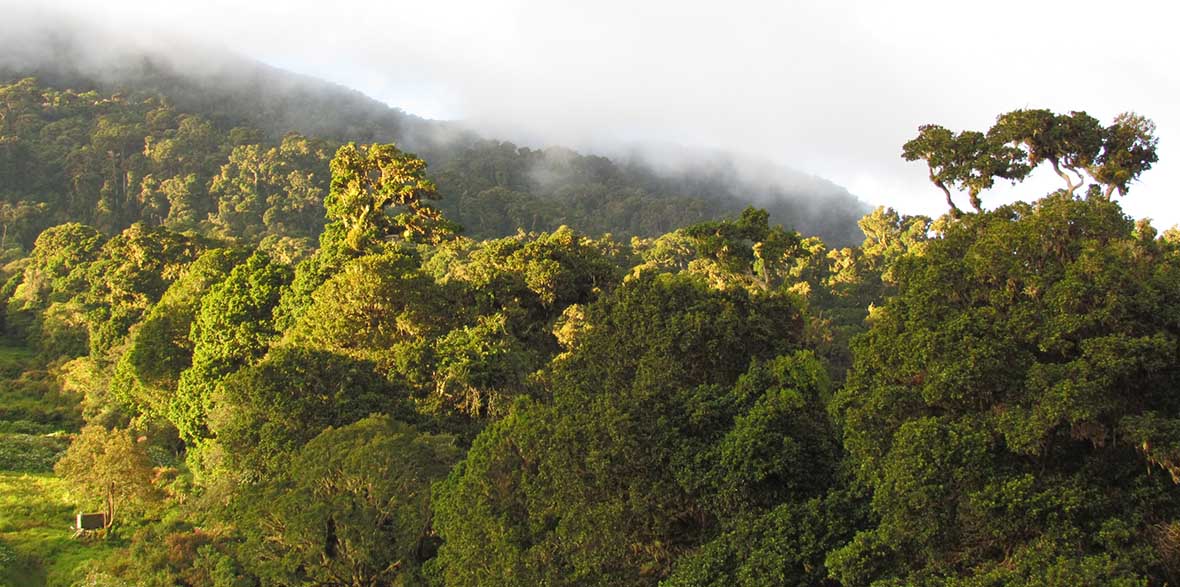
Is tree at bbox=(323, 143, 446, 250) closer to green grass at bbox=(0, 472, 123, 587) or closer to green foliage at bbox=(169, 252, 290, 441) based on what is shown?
green foliage at bbox=(169, 252, 290, 441)

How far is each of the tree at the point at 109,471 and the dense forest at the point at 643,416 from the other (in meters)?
0.10

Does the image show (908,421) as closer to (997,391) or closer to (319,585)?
(997,391)

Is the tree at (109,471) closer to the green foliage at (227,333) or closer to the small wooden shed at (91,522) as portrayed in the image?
the small wooden shed at (91,522)

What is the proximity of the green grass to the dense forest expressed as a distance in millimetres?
101

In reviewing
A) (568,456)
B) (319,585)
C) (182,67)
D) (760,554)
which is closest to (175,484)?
(319,585)

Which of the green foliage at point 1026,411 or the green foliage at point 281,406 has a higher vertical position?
the green foliage at point 1026,411

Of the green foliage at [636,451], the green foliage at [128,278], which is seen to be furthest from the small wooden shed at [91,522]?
the green foliage at [128,278]

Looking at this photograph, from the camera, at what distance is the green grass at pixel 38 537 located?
24.9 m

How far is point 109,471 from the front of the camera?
89.9 ft

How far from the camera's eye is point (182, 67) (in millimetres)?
144625

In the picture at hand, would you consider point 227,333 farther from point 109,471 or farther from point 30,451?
point 30,451

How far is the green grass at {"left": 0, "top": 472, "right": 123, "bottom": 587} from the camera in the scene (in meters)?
24.9

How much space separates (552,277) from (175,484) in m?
13.3

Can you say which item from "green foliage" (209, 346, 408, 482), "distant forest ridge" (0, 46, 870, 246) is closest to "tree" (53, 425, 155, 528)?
"green foliage" (209, 346, 408, 482)
